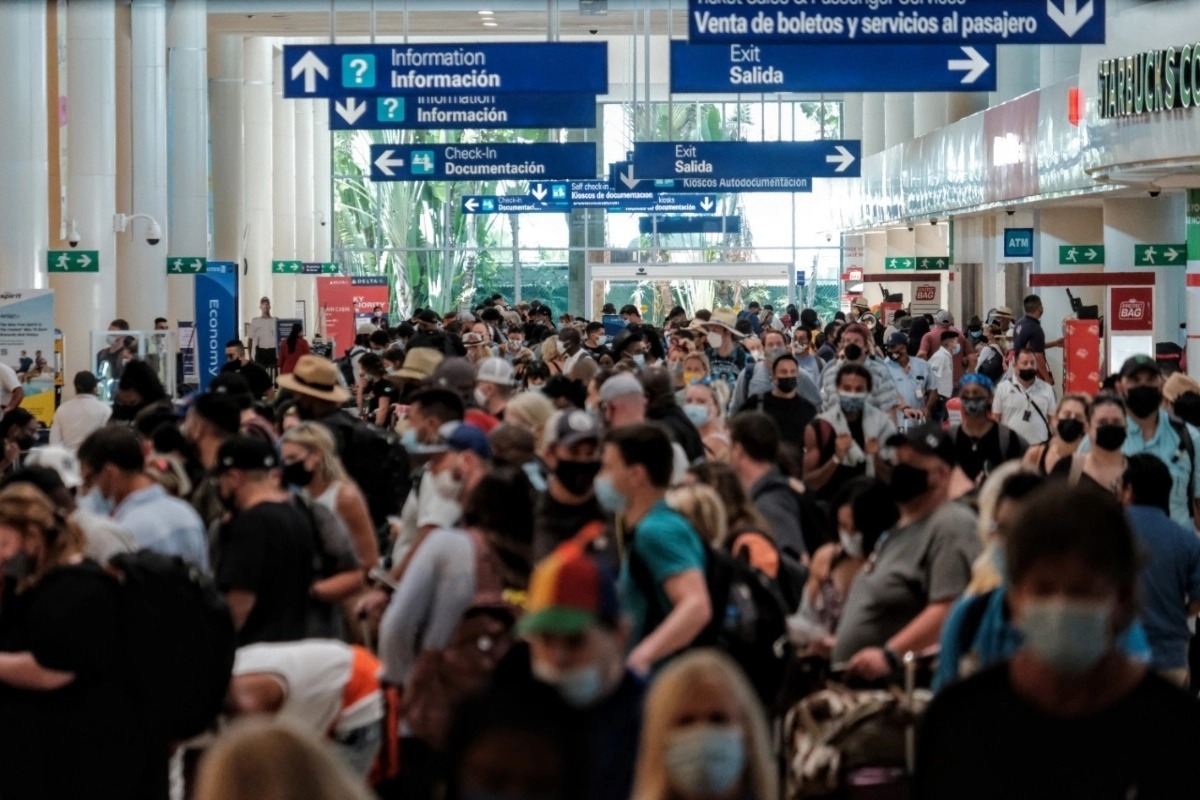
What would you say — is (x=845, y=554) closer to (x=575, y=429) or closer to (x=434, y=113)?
(x=575, y=429)

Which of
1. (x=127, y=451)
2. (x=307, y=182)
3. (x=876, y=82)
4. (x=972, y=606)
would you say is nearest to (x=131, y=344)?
(x=876, y=82)

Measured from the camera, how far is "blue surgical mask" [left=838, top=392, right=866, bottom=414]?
452 inches

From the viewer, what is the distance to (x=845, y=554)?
276 inches

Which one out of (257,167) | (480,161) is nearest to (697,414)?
(480,161)

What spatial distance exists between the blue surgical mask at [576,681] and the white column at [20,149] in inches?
765

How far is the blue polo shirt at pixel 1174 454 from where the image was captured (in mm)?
10031

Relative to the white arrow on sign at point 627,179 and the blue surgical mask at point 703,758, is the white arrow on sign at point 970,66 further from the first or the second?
the white arrow on sign at point 627,179

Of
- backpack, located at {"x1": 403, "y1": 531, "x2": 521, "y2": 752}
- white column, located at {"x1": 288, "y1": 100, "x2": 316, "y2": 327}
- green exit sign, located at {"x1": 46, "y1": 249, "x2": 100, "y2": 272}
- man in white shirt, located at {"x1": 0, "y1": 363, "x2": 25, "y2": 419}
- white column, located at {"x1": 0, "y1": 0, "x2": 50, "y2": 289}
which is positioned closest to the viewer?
backpack, located at {"x1": 403, "y1": 531, "x2": 521, "y2": 752}

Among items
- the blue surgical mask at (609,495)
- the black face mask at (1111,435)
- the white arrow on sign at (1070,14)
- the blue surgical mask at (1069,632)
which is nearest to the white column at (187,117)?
the white arrow on sign at (1070,14)

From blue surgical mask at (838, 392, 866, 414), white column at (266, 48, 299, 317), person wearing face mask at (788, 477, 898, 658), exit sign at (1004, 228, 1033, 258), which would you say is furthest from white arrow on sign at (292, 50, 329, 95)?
white column at (266, 48, 299, 317)

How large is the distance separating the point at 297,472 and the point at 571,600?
162 inches

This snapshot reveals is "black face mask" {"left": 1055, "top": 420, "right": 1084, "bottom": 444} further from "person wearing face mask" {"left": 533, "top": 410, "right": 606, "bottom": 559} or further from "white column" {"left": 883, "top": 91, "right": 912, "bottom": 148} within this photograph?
"white column" {"left": 883, "top": 91, "right": 912, "bottom": 148}

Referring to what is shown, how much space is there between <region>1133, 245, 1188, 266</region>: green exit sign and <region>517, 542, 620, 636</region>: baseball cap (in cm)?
1997

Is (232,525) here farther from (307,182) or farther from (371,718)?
(307,182)
